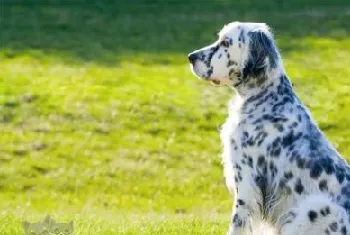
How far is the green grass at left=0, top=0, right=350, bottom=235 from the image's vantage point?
2775 cm

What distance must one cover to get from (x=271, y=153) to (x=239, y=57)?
1.22 metres

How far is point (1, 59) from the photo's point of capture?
4031 centimetres

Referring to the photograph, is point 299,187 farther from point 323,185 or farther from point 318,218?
point 318,218

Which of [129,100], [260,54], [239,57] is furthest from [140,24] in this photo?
[260,54]

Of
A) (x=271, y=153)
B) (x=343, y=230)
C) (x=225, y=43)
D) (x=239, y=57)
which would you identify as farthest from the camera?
(x=225, y=43)

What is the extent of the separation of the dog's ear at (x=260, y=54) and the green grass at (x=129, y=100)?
297 centimetres

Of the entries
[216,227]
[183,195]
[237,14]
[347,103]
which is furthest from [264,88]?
[237,14]

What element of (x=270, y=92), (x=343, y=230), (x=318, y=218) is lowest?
(x=343, y=230)

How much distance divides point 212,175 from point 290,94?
1771 centimetres

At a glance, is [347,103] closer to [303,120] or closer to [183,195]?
[183,195]

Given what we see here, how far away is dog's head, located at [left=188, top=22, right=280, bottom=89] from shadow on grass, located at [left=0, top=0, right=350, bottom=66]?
94.1 ft

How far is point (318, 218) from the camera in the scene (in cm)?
1084

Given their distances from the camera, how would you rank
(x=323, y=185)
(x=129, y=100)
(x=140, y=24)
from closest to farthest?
(x=323, y=185)
(x=129, y=100)
(x=140, y=24)

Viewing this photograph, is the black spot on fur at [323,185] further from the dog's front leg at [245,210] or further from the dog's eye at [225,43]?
the dog's eye at [225,43]
